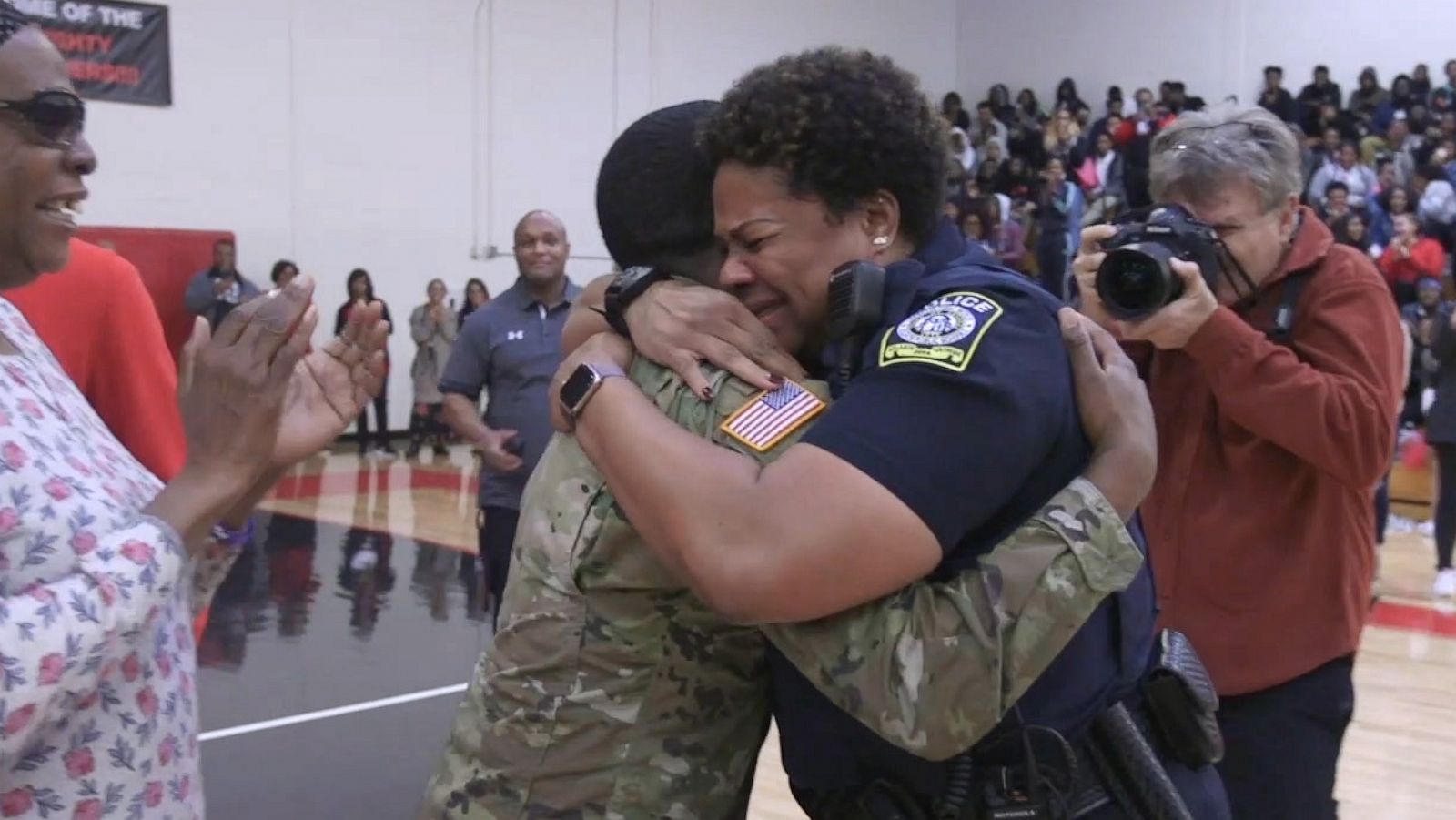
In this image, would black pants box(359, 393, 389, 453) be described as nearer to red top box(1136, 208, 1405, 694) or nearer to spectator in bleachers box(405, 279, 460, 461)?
spectator in bleachers box(405, 279, 460, 461)

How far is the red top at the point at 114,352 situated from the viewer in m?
2.32

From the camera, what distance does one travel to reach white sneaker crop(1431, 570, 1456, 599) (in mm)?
8711

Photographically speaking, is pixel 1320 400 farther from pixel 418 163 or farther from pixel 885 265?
pixel 418 163

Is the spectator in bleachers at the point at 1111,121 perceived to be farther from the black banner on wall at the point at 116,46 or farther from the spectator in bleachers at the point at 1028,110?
the black banner on wall at the point at 116,46

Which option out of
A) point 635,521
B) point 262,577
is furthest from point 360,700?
point 635,521

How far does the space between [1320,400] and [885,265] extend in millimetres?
1064

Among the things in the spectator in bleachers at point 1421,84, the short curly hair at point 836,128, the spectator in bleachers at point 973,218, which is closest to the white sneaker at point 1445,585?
the short curly hair at point 836,128

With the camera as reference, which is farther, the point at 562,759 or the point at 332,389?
the point at 332,389

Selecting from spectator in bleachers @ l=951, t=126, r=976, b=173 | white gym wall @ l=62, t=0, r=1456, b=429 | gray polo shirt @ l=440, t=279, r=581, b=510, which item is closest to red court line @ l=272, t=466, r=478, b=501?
white gym wall @ l=62, t=0, r=1456, b=429

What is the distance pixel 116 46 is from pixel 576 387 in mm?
14238

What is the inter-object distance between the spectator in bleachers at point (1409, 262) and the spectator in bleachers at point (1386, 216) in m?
0.70

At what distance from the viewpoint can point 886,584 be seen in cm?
145

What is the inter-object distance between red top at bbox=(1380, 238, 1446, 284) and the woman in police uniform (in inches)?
546

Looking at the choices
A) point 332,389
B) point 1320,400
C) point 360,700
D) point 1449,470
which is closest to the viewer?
point 332,389
